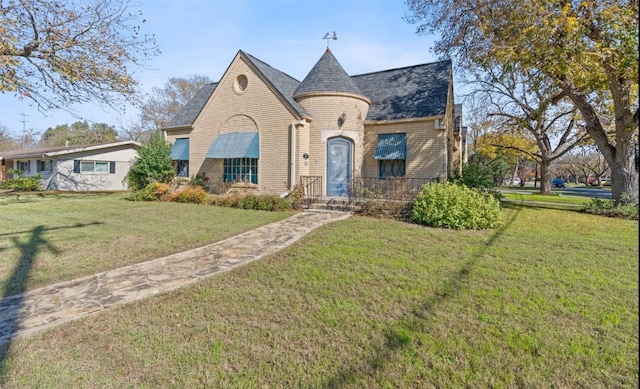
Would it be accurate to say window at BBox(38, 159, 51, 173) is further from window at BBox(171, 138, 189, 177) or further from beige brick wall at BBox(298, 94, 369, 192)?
beige brick wall at BBox(298, 94, 369, 192)

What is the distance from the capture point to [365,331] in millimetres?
3553

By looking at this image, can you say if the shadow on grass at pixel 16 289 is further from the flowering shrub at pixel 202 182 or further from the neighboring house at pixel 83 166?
the neighboring house at pixel 83 166

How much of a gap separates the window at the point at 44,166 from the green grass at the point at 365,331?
29.6 m

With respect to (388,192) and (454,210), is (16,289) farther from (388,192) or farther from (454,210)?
(388,192)

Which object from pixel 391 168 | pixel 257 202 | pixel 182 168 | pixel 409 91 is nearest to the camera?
pixel 257 202

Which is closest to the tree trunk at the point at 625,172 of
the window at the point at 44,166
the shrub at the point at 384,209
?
the shrub at the point at 384,209

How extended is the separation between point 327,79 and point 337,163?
13.4 ft

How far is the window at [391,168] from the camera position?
14773 mm

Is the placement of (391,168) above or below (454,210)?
above

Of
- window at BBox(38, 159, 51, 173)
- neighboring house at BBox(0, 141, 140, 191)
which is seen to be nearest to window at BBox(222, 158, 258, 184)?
neighboring house at BBox(0, 141, 140, 191)

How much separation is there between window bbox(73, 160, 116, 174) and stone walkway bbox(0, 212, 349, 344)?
2440 cm

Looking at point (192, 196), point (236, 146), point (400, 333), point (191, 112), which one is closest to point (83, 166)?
point (191, 112)

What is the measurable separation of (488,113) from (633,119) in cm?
1455

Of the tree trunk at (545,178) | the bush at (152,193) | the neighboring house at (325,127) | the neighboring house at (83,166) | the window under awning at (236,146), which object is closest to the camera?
the neighboring house at (325,127)
